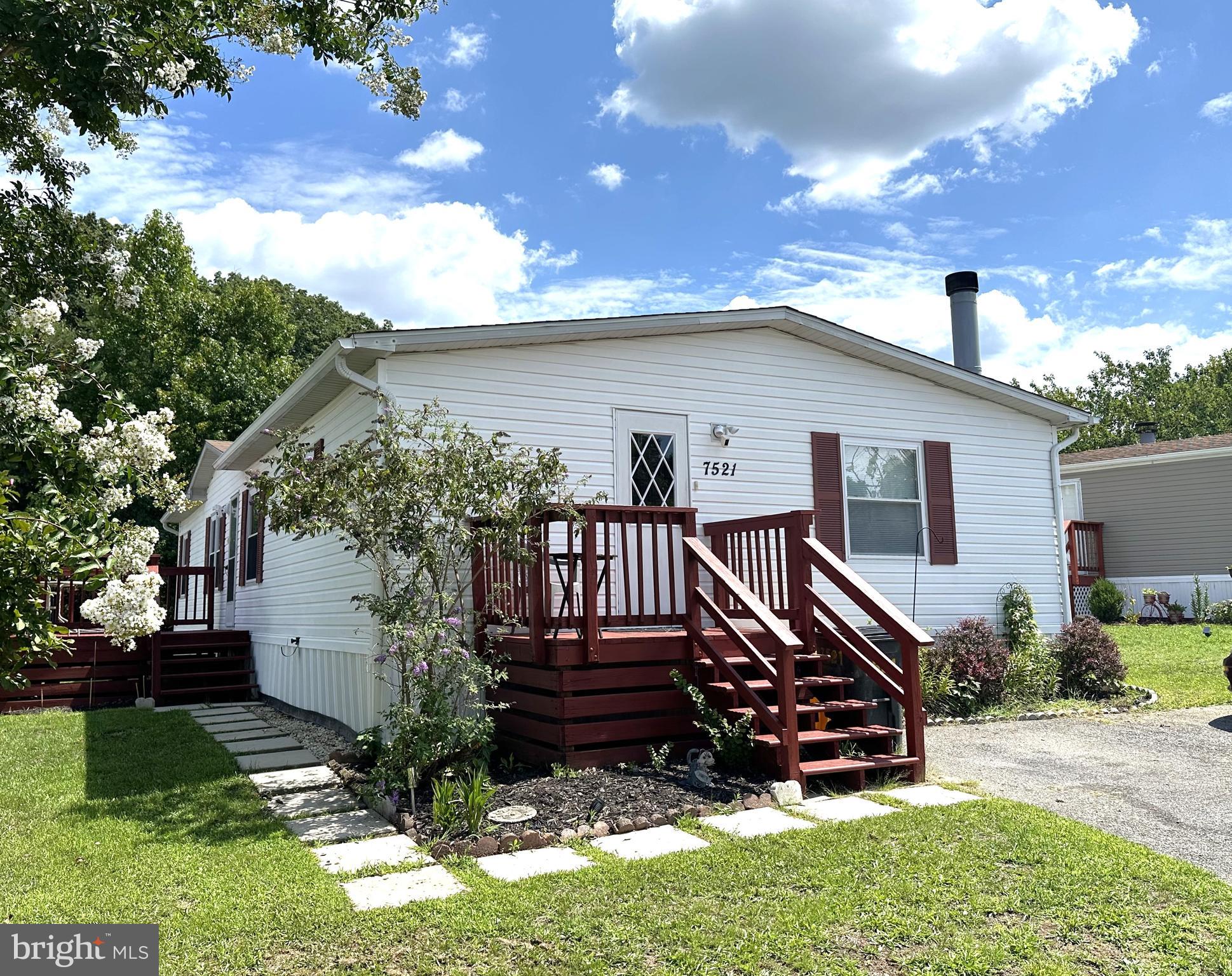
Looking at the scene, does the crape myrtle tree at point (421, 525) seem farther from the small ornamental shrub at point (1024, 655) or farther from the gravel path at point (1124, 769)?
the small ornamental shrub at point (1024, 655)

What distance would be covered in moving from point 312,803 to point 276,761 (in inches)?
67.6

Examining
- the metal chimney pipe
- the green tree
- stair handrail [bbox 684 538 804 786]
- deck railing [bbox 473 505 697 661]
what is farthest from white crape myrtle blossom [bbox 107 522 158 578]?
the green tree

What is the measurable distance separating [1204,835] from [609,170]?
974 centimetres

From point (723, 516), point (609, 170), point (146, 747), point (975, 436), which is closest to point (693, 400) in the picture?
point (723, 516)

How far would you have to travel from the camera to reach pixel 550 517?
6480 mm

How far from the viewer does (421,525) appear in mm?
5992

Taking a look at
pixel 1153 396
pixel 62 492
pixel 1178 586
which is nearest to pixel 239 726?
pixel 62 492

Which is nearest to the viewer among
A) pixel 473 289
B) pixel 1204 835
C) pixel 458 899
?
pixel 458 899

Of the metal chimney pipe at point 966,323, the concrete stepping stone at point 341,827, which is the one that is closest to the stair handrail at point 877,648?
the concrete stepping stone at point 341,827

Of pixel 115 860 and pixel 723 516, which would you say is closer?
pixel 115 860

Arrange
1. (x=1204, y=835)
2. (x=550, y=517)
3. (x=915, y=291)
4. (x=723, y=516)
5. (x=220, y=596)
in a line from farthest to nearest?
(x=220, y=596), (x=915, y=291), (x=723, y=516), (x=550, y=517), (x=1204, y=835)

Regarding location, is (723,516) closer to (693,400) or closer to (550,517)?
(693,400)

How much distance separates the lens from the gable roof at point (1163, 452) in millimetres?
17891

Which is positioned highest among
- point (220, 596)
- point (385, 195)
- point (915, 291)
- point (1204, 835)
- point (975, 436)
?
point (385, 195)
